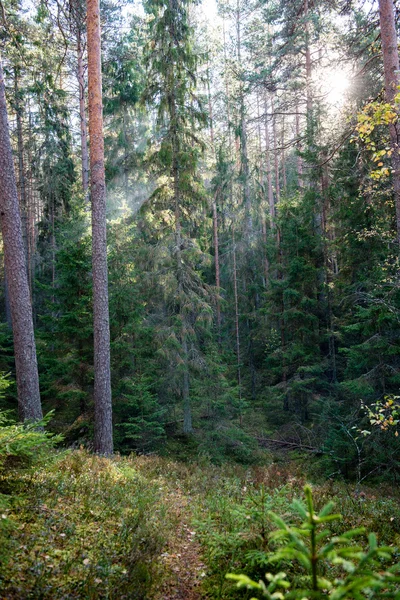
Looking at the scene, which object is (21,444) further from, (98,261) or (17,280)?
(98,261)

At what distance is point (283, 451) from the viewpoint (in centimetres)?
1391

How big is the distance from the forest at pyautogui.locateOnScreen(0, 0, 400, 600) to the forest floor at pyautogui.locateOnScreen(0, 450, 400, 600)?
3cm

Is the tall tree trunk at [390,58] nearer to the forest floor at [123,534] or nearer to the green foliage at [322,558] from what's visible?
the forest floor at [123,534]

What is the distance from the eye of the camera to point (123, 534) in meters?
4.28

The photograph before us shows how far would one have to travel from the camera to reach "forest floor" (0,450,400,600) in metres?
3.33

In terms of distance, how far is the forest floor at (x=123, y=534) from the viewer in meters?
3.33

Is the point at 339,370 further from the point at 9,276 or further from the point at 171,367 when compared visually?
the point at 9,276

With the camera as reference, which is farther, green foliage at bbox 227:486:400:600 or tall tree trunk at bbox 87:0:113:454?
tall tree trunk at bbox 87:0:113:454

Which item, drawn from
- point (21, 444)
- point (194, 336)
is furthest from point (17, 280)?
point (194, 336)

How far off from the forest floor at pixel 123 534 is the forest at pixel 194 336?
3cm

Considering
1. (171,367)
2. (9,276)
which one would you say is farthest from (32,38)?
(171,367)

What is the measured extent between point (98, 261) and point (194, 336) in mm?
5596

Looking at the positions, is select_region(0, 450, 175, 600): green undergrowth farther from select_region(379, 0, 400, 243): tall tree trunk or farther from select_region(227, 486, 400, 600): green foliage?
select_region(379, 0, 400, 243): tall tree trunk

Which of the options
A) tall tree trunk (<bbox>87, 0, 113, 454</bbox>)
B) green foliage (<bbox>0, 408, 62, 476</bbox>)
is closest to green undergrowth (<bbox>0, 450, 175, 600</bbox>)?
green foliage (<bbox>0, 408, 62, 476</bbox>)
